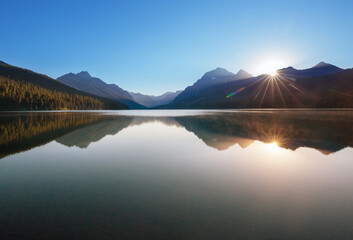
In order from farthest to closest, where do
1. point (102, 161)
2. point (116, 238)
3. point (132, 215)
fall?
point (102, 161)
point (132, 215)
point (116, 238)

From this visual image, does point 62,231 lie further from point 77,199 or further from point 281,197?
point 281,197

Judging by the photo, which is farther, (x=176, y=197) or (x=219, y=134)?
(x=219, y=134)

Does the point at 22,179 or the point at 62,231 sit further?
the point at 22,179

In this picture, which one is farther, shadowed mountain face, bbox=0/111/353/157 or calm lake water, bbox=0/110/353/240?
shadowed mountain face, bbox=0/111/353/157

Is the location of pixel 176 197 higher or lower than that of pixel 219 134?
lower

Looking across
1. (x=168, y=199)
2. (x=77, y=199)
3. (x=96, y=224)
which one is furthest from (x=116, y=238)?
(x=77, y=199)

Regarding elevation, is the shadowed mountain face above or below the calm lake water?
above

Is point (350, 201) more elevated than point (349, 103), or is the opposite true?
point (349, 103)

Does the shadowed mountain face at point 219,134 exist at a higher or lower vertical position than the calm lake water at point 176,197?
higher

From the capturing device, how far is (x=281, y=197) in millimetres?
6949

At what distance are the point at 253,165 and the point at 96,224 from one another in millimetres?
9162

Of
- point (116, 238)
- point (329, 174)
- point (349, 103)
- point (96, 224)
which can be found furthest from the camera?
point (349, 103)

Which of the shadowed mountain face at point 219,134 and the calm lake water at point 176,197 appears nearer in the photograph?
the calm lake water at point 176,197

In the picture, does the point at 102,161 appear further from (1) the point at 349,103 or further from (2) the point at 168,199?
(1) the point at 349,103
